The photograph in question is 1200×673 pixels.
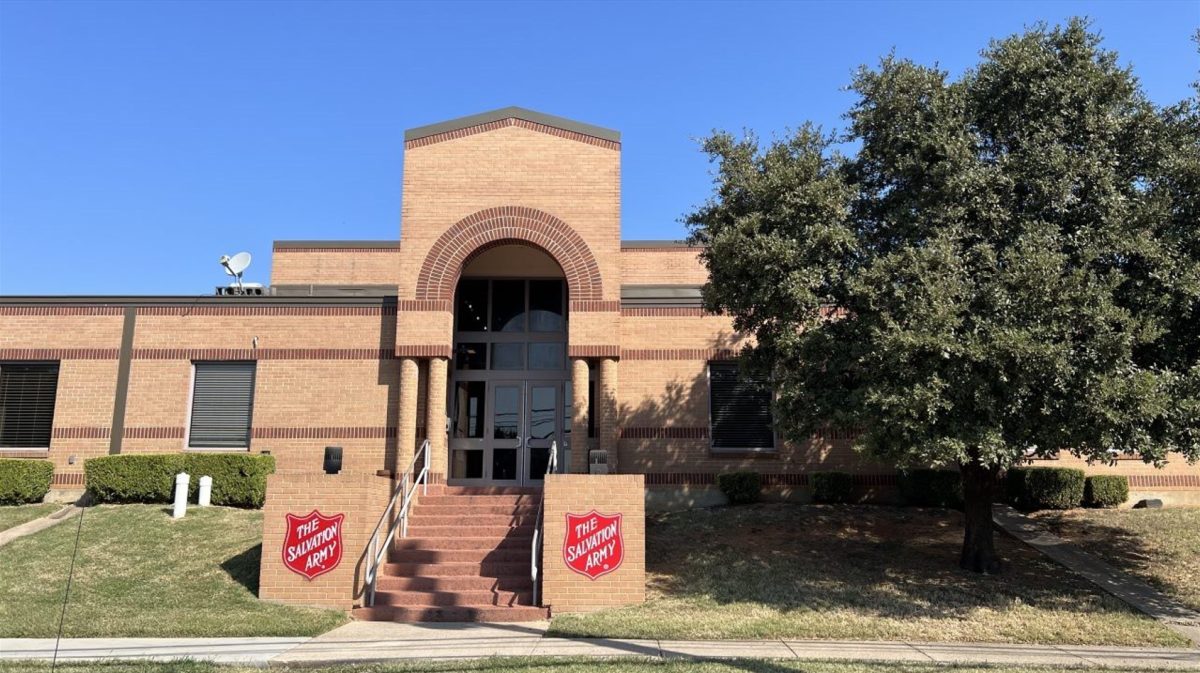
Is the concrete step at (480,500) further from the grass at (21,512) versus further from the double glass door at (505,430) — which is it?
the grass at (21,512)

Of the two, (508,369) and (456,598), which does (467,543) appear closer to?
(456,598)

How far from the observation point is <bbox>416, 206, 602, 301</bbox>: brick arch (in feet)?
52.3

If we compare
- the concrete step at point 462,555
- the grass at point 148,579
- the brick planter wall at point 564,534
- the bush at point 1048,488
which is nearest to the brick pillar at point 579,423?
the concrete step at point 462,555

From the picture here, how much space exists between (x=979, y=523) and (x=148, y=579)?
12.3 meters

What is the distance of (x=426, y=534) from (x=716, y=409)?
21.7ft

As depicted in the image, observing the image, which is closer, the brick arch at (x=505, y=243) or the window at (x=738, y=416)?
the brick arch at (x=505, y=243)

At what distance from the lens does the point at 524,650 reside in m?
8.77

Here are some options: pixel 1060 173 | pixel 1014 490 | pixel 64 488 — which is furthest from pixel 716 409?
pixel 64 488

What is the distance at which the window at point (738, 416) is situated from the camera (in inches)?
654

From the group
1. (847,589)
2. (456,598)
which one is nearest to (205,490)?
(456,598)

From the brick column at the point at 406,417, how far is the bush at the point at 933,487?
9536mm

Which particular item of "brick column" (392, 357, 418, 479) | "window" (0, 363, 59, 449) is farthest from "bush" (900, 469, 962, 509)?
"window" (0, 363, 59, 449)

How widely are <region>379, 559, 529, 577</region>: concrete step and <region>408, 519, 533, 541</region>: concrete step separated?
807mm

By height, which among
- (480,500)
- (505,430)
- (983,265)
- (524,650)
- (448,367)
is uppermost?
(983,265)
